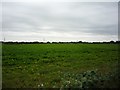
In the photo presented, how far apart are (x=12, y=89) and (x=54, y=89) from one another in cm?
230

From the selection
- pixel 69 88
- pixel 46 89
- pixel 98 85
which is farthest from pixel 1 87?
pixel 98 85

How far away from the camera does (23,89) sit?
1166 centimetres

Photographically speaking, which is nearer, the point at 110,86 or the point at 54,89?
the point at 110,86

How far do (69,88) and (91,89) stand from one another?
0.83 meters

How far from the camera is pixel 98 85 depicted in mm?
9492

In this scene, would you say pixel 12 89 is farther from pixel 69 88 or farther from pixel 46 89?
pixel 69 88

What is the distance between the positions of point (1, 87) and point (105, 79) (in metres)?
5.33

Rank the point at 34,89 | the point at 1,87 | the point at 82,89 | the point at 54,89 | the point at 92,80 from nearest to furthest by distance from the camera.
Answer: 1. the point at 82,89
2. the point at 92,80
3. the point at 54,89
4. the point at 34,89
5. the point at 1,87

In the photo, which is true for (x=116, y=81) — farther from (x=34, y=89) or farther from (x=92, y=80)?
(x=34, y=89)

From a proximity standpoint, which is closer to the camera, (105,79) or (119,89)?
(119,89)

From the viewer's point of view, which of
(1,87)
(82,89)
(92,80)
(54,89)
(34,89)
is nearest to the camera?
(82,89)

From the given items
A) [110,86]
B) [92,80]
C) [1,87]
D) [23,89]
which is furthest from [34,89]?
[110,86]

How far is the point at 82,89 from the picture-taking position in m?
9.08

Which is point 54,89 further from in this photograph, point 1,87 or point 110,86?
point 1,87
